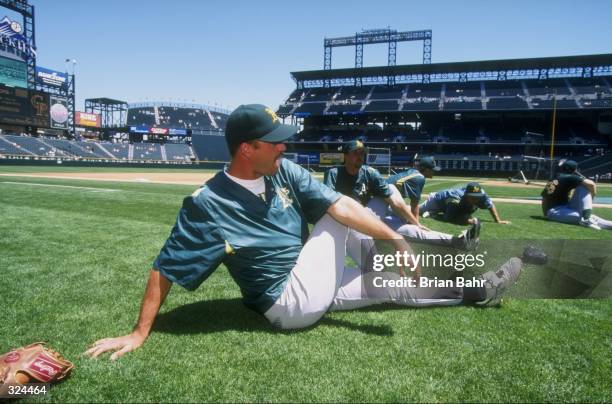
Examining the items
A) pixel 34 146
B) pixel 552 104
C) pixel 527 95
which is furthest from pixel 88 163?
pixel 552 104

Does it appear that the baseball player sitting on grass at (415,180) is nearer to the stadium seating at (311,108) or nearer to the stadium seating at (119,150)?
the stadium seating at (311,108)

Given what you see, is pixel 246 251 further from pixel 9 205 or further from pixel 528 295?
pixel 9 205

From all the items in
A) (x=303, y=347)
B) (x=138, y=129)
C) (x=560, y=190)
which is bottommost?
(x=303, y=347)

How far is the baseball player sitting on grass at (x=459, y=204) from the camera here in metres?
7.72

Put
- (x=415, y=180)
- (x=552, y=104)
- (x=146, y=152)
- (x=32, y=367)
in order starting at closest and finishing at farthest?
(x=32, y=367)
(x=415, y=180)
(x=552, y=104)
(x=146, y=152)

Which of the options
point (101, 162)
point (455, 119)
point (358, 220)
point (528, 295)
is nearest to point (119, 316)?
point (358, 220)

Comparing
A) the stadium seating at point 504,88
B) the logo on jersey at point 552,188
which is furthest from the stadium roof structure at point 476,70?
the logo on jersey at point 552,188

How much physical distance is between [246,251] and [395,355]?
1.20 metres

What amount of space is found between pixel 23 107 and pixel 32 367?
176 feet

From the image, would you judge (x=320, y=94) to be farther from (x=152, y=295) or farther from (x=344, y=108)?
(x=152, y=295)

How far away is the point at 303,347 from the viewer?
8.70 ft

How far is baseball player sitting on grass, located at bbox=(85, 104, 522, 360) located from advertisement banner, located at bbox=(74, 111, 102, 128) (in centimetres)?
7787

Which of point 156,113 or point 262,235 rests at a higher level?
point 156,113

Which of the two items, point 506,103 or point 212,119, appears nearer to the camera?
point 506,103
